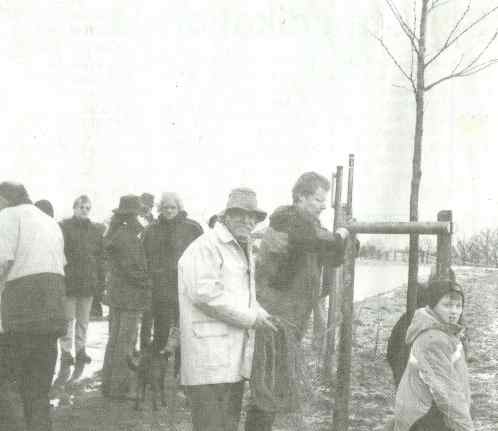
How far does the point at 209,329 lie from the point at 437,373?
1252mm

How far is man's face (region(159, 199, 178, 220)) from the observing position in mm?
7031

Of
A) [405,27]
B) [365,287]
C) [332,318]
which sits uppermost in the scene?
[405,27]

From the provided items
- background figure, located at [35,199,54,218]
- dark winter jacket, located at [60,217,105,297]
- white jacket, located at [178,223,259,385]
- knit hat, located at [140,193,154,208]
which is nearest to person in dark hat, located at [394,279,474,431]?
white jacket, located at [178,223,259,385]

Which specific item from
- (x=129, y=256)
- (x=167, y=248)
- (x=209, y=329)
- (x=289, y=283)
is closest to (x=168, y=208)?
(x=167, y=248)

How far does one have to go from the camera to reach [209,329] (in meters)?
3.78

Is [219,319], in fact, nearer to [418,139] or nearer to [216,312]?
[216,312]

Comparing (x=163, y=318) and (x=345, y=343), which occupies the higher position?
(x=345, y=343)

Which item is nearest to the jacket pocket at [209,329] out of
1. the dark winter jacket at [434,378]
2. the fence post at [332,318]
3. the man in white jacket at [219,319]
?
the man in white jacket at [219,319]

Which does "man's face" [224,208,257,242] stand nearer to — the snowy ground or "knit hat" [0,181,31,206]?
the snowy ground

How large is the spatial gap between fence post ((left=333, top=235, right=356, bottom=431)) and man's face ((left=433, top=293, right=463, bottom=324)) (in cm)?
94

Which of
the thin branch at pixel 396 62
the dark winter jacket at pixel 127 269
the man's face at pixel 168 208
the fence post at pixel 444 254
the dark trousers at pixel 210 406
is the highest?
the thin branch at pixel 396 62

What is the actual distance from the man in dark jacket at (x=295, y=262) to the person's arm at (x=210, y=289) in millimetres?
396

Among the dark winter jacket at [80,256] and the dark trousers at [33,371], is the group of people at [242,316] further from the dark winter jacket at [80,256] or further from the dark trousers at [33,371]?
the dark winter jacket at [80,256]

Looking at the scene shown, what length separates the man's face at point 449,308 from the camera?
13.6 feet
